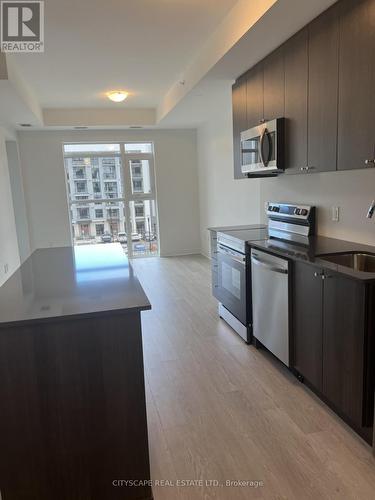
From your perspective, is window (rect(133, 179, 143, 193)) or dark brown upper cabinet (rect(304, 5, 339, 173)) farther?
window (rect(133, 179, 143, 193))

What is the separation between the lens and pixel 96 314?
152 cm

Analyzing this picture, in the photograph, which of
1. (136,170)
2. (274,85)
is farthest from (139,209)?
(274,85)

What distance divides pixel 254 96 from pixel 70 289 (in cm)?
252

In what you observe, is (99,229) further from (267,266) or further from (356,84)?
(356,84)

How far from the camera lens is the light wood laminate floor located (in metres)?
1.79

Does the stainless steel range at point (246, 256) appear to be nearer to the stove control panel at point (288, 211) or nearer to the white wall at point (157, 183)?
the stove control panel at point (288, 211)

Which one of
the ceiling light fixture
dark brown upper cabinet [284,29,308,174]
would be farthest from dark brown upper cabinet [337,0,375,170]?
the ceiling light fixture

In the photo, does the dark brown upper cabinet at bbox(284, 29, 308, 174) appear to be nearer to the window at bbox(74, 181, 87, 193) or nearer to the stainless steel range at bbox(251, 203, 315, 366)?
the stainless steel range at bbox(251, 203, 315, 366)

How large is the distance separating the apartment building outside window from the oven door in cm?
389

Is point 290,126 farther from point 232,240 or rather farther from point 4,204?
point 4,204

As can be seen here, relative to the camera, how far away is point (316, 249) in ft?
8.71

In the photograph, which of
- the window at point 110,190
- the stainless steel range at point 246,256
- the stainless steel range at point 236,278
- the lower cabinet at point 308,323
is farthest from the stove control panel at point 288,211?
the window at point 110,190

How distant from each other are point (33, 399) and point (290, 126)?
250 centimetres

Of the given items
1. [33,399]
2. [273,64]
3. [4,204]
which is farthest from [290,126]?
[4,204]
